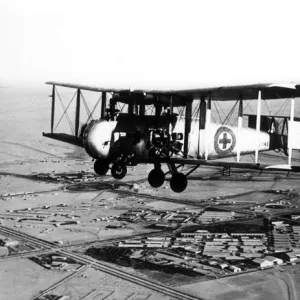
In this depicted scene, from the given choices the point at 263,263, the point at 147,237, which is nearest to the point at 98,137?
the point at 263,263

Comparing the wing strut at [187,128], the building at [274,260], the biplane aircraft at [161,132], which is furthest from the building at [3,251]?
the wing strut at [187,128]

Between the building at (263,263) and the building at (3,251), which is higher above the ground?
the building at (263,263)

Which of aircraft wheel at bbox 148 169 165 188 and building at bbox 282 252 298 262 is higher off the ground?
aircraft wheel at bbox 148 169 165 188

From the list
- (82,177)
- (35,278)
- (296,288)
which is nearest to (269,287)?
(296,288)

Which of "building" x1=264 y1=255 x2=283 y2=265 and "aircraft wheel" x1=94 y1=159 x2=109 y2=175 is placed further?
"building" x1=264 y1=255 x2=283 y2=265

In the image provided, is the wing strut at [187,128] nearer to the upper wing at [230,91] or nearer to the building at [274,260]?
the upper wing at [230,91]

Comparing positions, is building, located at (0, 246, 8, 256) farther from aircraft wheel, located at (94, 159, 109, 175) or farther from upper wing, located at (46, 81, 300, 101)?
upper wing, located at (46, 81, 300, 101)

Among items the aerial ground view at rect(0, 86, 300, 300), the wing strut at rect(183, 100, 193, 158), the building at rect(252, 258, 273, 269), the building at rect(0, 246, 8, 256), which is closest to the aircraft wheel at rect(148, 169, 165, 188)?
the wing strut at rect(183, 100, 193, 158)

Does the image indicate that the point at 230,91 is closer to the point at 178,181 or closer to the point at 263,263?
the point at 178,181
